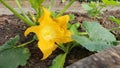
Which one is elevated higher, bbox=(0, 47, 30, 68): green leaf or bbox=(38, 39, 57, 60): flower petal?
bbox=(38, 39, 57, 60): flower petal

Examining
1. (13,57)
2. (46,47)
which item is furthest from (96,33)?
(13,57)

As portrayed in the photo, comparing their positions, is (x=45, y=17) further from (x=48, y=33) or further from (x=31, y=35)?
(x=31, y=35)

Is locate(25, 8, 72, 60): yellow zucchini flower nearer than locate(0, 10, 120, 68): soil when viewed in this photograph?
Yes

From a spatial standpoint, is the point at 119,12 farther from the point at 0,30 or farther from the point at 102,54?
the point at 102,54

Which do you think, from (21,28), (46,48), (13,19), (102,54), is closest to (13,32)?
Answer: (21,28)

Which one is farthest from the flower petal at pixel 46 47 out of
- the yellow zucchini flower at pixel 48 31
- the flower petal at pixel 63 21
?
the flower petal at pixel 63 21

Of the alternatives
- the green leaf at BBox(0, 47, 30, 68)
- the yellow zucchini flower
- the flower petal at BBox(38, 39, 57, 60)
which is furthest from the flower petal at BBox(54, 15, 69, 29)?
the green leaf at BBox(0, 47, 30, 68)

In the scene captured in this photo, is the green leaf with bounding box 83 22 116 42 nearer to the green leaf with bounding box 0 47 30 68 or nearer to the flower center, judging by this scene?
the flower center
